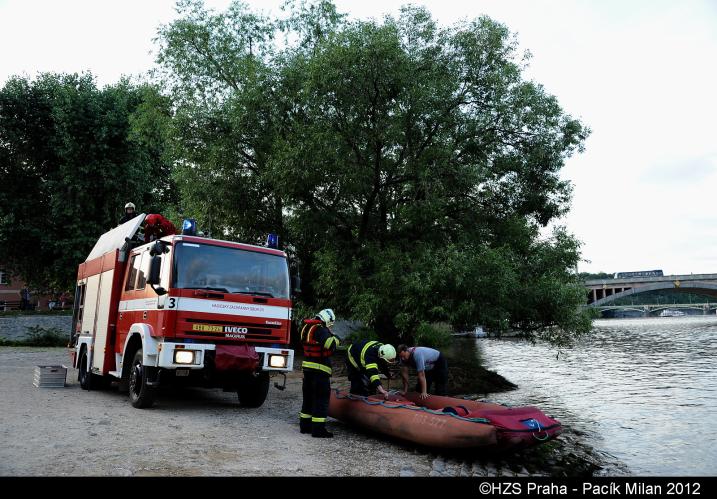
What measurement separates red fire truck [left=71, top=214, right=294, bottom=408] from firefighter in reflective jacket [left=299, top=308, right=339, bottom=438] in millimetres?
860

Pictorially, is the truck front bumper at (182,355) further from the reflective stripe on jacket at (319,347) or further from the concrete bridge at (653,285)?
the concrete bridge at (653,285)

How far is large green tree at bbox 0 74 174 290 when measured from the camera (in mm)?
31906

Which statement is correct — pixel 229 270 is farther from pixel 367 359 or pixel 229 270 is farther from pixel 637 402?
pixel 637 402

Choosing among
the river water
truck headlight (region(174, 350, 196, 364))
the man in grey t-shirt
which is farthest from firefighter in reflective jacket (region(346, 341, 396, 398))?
the river water

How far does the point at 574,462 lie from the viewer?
9.65m

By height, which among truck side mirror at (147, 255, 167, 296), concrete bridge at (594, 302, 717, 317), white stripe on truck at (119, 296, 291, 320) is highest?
concrete bridge at (594, 302, 717, 317)

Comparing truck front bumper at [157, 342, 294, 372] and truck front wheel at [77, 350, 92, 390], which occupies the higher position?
truck front bumper at [157, 342, 294, 372]

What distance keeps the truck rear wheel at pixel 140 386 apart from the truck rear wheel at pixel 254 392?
1759 millimetres

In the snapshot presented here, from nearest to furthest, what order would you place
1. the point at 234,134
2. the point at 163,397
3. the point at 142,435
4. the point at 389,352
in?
the point at 142,435
the point at 389,352
the point at 163,397
the point at 234,134

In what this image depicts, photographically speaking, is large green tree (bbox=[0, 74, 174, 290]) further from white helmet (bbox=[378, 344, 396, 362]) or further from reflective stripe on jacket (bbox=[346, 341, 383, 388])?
white helmet (bbox=[378, 344, 396, 362])

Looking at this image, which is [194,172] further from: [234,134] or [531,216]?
[531,216]

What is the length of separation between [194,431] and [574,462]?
624cm

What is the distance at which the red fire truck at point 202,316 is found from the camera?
32.3 ft
